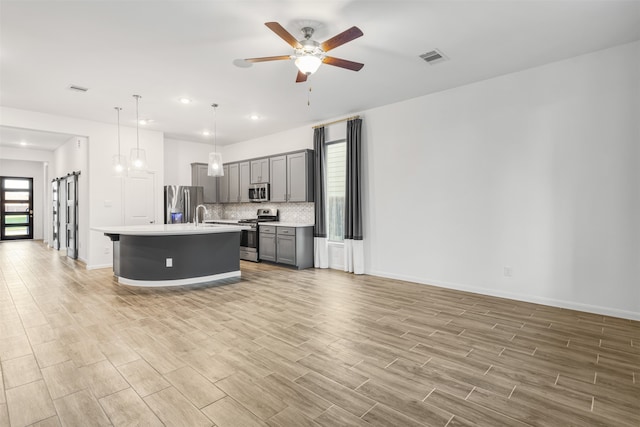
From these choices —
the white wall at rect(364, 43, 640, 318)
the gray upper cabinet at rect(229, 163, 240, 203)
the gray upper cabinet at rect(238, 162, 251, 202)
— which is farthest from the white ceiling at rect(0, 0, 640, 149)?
the gray upper cabinet at rect(229, 163, 240, 203)

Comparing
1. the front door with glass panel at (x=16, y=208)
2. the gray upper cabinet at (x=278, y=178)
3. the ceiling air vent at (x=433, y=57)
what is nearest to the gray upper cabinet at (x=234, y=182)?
the gray upper cabinet at (x=278, y=178)

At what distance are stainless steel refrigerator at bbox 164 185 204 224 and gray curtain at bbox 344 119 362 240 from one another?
4.08m

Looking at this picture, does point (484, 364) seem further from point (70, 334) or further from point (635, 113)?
point (70, 334)

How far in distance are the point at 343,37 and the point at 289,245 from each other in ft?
14.6

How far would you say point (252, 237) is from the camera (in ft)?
24.1

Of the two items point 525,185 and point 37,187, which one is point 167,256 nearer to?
point 525,185

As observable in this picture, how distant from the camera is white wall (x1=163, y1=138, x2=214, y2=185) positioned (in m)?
8.21

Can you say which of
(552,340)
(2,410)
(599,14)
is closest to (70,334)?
(2,410)

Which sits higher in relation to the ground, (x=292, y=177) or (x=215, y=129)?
(x=215, y=129)

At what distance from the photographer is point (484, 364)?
2.58 m

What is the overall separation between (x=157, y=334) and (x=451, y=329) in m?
2.91

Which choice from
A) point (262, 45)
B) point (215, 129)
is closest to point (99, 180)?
point (215, 129)

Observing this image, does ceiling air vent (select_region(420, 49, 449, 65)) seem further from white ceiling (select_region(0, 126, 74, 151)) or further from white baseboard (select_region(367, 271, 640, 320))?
white ceiling (select_region(0, 126, 74, 151))

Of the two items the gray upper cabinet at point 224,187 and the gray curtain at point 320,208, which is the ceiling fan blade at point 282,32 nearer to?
the gray curtain at point 320,208
